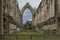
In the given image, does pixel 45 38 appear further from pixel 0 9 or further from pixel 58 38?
pixel 0 9

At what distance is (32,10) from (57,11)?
57012 millimetres

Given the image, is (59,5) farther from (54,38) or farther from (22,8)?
(22,8)

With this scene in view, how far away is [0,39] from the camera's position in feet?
41.0

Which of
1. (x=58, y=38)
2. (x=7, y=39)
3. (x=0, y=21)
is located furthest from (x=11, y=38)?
(x=58, y=38)

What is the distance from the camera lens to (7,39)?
12.4 m

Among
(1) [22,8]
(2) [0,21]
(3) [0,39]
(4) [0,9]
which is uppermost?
(1) [22,8]

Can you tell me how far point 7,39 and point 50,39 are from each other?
2.87m

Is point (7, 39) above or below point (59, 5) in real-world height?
below

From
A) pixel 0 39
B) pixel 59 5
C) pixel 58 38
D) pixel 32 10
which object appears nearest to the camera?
pixel 58 38

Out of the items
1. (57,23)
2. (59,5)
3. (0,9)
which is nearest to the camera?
(0,9)

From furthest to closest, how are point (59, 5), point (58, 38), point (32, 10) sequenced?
point (32, 10) → point (59, 5) → point (58, 38)

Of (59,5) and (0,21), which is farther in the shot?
(59,5)

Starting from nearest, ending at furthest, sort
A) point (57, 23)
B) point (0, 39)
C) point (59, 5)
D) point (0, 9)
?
point (0, 39), point (0, 9), point (57, 23), point (59, 5)

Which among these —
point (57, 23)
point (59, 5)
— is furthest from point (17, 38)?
point (59, 5)
